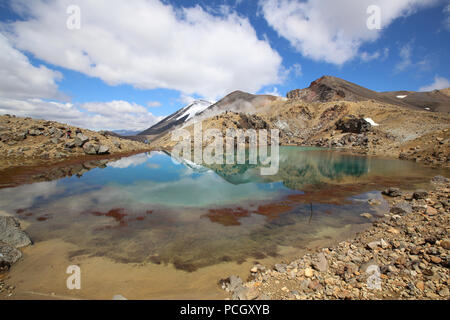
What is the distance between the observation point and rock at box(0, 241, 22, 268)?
6629 mm

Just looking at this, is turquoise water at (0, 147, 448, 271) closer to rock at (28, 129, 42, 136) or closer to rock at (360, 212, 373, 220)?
rock at (360, 212, 373, 220)

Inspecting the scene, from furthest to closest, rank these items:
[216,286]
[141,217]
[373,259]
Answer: [141,217]
[373,259]
[216,286]

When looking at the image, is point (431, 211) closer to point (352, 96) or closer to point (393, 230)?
point (393, 230)

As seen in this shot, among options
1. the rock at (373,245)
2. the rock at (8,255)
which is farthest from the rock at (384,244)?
the rock at (8,255)

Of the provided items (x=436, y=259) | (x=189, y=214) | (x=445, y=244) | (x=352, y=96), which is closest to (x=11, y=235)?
(x=189, y=214)

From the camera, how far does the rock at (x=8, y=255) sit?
663 centimetres

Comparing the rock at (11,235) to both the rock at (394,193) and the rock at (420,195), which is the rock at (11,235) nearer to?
the rock at (420,195)

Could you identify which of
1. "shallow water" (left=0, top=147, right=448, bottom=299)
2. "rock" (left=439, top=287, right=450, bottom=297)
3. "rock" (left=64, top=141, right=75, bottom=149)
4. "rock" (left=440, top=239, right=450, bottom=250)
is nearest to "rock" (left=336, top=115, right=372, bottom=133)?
"shallow water" (left=0, top=147, right=448, bottom=299)

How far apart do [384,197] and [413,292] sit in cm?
1295

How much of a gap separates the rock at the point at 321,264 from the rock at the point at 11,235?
38.9 ft
